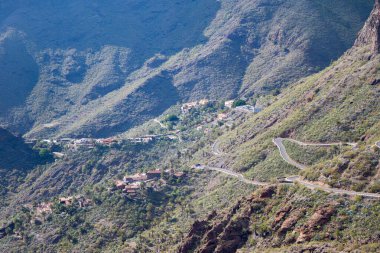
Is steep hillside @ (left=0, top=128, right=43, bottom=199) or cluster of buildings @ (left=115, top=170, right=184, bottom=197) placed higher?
steep hillside @ (left=0, top=128, right=43, bottom=199)

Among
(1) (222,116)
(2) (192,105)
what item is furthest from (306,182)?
(2) (192,105)

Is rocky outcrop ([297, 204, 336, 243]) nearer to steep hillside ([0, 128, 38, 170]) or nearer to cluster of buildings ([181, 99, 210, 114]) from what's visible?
steep hillside ([0, 128, 38, 170])

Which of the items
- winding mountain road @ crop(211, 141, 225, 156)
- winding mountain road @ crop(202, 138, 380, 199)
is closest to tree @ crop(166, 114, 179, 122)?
winding mountain road @ crop(211, 141, 225, 156)

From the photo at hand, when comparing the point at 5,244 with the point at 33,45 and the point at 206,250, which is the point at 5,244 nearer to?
the point at 206,250

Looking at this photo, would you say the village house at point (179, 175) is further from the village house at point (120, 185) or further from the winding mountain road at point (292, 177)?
the village house at point (120, 185)

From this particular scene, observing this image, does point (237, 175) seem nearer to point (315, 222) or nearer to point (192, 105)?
point (315, 222)

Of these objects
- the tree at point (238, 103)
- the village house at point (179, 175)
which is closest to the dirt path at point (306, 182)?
the village house at point (179, 175)
